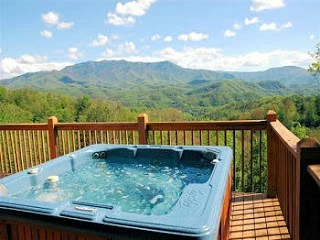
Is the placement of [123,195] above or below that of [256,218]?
above

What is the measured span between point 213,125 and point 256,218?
1.31 m

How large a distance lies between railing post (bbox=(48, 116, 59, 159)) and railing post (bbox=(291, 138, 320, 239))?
3.75 meters

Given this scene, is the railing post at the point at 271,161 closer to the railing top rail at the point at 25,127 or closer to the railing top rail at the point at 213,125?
the railing top rail at the point at 213,125

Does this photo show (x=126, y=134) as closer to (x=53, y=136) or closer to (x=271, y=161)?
(x=53, y=136)

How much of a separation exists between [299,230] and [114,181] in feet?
7.02

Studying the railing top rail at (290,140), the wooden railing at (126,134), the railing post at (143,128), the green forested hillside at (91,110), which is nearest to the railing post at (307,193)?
the railing top rail at (290,140)

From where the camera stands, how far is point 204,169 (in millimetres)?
3617

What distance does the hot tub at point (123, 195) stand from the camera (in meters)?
1.79

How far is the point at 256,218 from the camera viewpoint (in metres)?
3.12

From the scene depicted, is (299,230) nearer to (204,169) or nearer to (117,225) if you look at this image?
(117,225)

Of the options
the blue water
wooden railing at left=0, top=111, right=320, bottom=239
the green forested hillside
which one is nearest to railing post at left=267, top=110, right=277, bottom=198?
wooden railing at left=0, top=111, right=320, bottom=239

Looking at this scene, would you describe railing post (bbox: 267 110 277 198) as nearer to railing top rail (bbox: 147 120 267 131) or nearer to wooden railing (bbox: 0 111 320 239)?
wooden railing (bbox: 0 111 320 239)

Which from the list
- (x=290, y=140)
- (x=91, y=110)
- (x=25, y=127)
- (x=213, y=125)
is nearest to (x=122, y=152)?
(x=213, y=125)

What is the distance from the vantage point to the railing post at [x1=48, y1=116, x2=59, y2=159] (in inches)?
183
